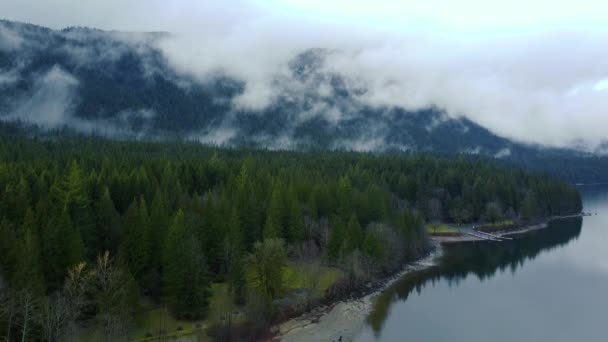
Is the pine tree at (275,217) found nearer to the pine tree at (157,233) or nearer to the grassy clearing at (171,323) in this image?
the grassy clearing at (171,323)

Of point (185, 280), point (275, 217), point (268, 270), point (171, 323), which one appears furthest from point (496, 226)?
point (171, 323)

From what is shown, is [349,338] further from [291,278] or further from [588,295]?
[588,295]

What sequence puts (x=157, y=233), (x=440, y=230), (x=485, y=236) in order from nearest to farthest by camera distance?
(x=157, y=233) → (x=485, y=236) → (x=440, y=230)

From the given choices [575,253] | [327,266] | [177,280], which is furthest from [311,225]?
[575,253]

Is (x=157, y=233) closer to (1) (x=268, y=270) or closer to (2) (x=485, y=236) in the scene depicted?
(1) (x=268, y=270)

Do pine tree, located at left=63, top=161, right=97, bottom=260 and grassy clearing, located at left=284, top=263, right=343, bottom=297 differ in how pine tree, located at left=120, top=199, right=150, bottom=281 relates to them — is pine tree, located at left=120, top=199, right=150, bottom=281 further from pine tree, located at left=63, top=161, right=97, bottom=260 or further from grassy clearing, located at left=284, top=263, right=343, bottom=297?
grassy clearing, located at left=284, top=263, right=343, bottom=297

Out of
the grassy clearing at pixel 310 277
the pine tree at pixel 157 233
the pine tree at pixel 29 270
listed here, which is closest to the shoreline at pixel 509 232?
the grassy clearing at pixel 310 277
